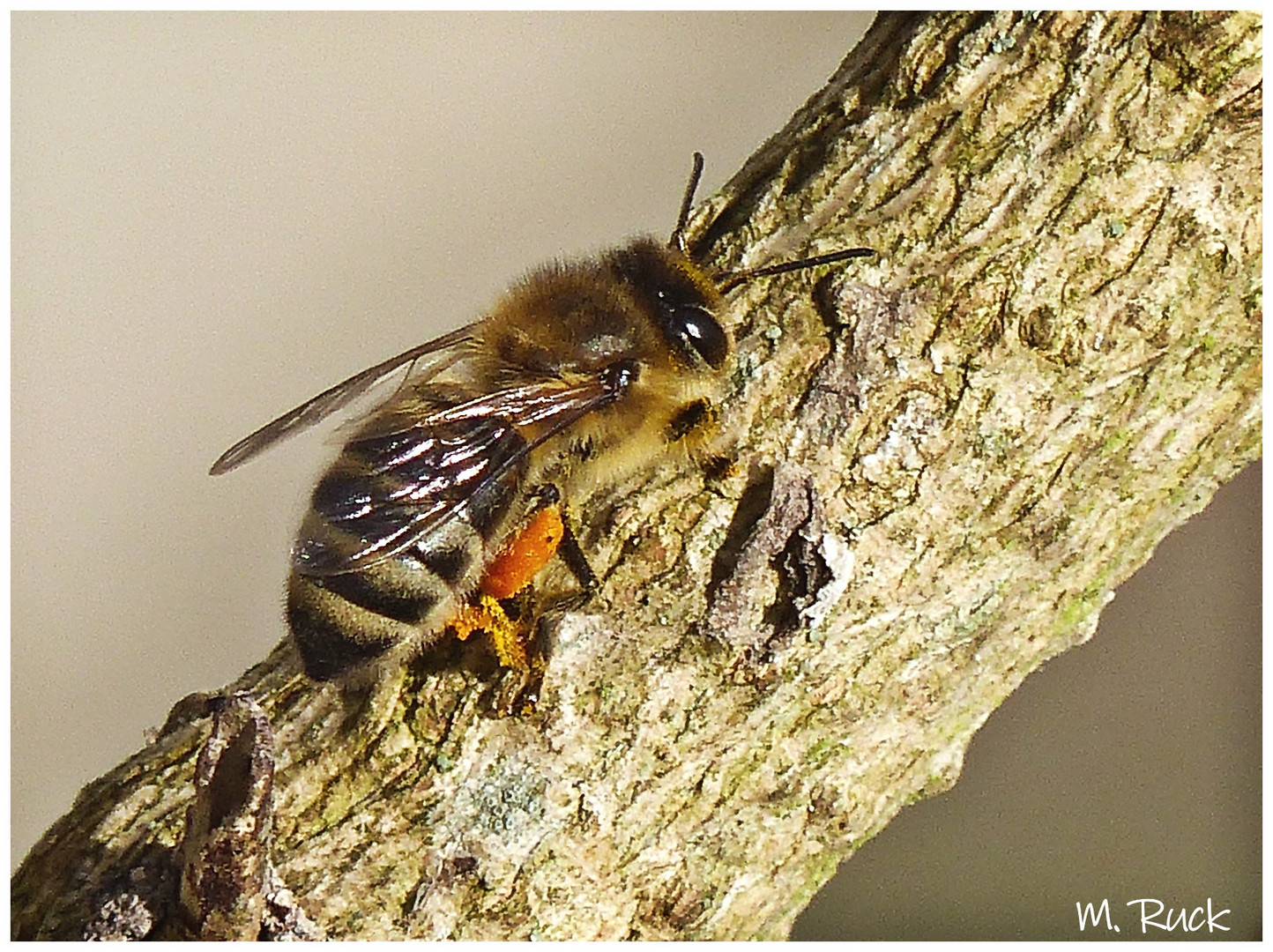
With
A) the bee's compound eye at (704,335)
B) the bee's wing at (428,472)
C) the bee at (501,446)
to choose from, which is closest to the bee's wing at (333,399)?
the bee at (501,446)

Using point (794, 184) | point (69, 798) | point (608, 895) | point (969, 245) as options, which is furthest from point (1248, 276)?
point (69, 798)

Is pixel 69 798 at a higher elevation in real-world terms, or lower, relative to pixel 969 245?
lower

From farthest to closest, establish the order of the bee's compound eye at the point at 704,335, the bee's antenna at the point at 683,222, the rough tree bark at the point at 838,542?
the bee's antenna at the point at 683,222
the bee's compound eye at the point at 704,335
the rough tree bark at the point at 838,542

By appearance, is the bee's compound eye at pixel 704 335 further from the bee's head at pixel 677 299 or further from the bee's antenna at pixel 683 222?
the bee's antenna at pixel 683 222

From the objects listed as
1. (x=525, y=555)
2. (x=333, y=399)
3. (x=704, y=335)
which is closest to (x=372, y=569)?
(x=525, y=555)

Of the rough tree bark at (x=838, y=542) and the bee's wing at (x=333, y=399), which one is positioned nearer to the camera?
the rough tree bark at (x=838, y=542)

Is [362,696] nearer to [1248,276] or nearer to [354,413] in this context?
[354,413]

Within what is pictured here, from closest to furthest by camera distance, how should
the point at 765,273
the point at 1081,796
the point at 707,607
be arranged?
the point at 707,607
the point at 765,273
the point at 1081,796
